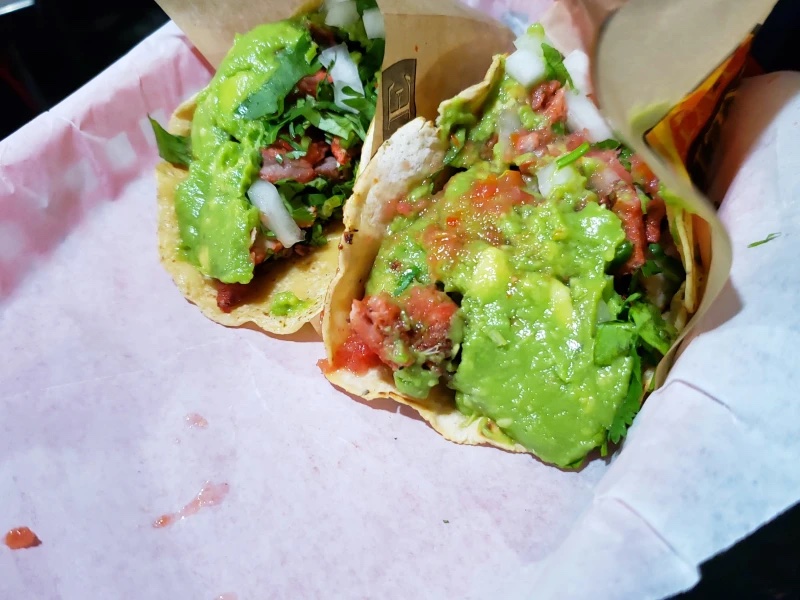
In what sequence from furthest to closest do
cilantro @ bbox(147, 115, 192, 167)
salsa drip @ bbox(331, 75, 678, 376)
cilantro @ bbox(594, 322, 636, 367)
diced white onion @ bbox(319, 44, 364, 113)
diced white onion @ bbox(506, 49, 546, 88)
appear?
cilantro @ bbox(147, 115, 192, 167) < diced white onion @ bbox(319, 44, 364, 113) < diced white onion @ bbox(506, 49, 546, 88) < salsa drip @ bbox(331, 75, 678, 376) < cilantro @ bbox(594, 322, 636, 367)

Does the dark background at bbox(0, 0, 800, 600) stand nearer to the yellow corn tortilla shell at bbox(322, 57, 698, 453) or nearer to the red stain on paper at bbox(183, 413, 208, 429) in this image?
the red stain on paper at bbox(183, 413, 208, 429)

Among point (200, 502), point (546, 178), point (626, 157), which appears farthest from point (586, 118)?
point (200, 502)

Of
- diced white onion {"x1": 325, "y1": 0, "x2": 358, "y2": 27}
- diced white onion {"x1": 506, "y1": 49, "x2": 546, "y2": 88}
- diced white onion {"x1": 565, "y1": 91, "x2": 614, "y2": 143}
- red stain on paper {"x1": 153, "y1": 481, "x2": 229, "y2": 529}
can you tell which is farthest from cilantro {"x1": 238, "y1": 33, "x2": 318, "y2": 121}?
red stain on paper {"x1": 153, "y1": 481, "x2": 229, "y2": 529}

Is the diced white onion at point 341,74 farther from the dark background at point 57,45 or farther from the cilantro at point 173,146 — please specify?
the dark background at point 57,45

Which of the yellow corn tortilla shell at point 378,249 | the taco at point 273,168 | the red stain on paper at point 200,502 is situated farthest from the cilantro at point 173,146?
the red stain on paper at point 200,502

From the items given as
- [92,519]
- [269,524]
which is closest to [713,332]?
[269,524]

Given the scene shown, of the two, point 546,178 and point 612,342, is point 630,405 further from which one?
point 546,178
